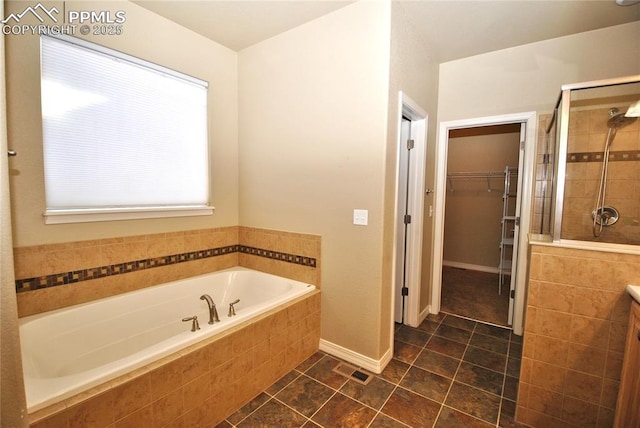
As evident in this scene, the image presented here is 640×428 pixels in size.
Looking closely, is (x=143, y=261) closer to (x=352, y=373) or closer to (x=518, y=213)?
(x=352, y=373)

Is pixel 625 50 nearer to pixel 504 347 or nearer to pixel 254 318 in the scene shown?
pixel 504 347

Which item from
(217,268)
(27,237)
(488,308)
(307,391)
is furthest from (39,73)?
(488,308)

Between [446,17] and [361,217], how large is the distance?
167cm

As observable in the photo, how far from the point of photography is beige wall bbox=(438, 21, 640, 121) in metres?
2.23

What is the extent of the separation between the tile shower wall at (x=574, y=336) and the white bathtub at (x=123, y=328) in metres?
1.50

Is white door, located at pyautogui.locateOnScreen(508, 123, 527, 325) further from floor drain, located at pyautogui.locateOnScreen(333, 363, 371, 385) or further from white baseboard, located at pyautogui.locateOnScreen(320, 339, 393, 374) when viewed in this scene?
floor drain, located at pyautogui.locateOnScreen(333, 363, 371, 385)

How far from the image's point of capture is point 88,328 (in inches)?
71.6

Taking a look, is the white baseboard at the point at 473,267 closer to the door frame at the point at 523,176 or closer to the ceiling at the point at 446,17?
the door frame at the point at 523,176

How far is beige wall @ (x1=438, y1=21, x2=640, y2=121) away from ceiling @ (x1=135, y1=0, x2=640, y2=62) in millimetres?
96

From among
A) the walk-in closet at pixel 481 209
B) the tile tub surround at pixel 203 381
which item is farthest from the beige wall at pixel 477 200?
the tile tub surround at pixel 203 381

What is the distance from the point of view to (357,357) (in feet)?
7.09

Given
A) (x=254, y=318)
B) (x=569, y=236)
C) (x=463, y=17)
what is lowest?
(x=254, y=318)

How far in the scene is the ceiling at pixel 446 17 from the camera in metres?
2.00

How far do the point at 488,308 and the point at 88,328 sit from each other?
146 inches
